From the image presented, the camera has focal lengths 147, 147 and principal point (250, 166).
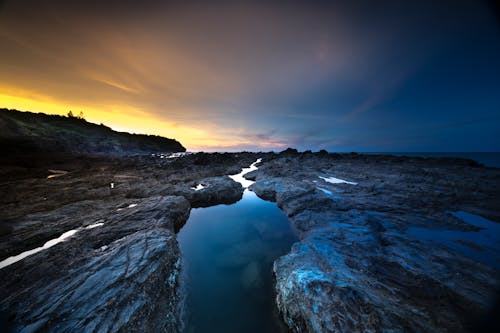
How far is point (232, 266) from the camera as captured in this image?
24.7 feet

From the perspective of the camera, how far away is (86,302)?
162 inches

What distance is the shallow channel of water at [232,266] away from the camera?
5.17 m

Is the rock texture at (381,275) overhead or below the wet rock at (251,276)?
overhead

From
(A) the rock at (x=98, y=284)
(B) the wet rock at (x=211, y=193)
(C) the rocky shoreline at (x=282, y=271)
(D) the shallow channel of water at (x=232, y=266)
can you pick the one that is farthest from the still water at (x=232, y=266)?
(B) the wet rock at (x=211, y=193)

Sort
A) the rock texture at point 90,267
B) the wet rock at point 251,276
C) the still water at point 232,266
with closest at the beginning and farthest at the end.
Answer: the rock texture at point 90,267, the still water at point 232,266, the wet rock at point 251,276

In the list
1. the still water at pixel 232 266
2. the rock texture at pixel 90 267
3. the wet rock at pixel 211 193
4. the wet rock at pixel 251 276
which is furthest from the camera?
the wet rock at pixel 211 193

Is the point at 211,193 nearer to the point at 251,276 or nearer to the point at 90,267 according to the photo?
the point at 251,276

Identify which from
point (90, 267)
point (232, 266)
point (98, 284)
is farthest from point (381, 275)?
point (90, 267)

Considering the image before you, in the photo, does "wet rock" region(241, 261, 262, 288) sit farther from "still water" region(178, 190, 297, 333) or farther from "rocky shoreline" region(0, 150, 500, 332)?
"rocky shoreline" region(0, 150, 500, 332)

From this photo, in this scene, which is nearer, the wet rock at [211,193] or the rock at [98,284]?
the rock at [98,284]

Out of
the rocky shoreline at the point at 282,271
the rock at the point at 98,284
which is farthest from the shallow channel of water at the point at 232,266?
the rock at the point at 98,284

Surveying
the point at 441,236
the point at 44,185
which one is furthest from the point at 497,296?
the point at 44,185

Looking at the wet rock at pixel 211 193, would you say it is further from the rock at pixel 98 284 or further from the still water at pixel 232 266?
the rock at pixel 98 284

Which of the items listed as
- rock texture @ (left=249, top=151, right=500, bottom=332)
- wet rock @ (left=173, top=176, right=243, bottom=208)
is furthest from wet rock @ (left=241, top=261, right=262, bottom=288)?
wet rock @ (left=173, top=176, right=243, bottom=208)
